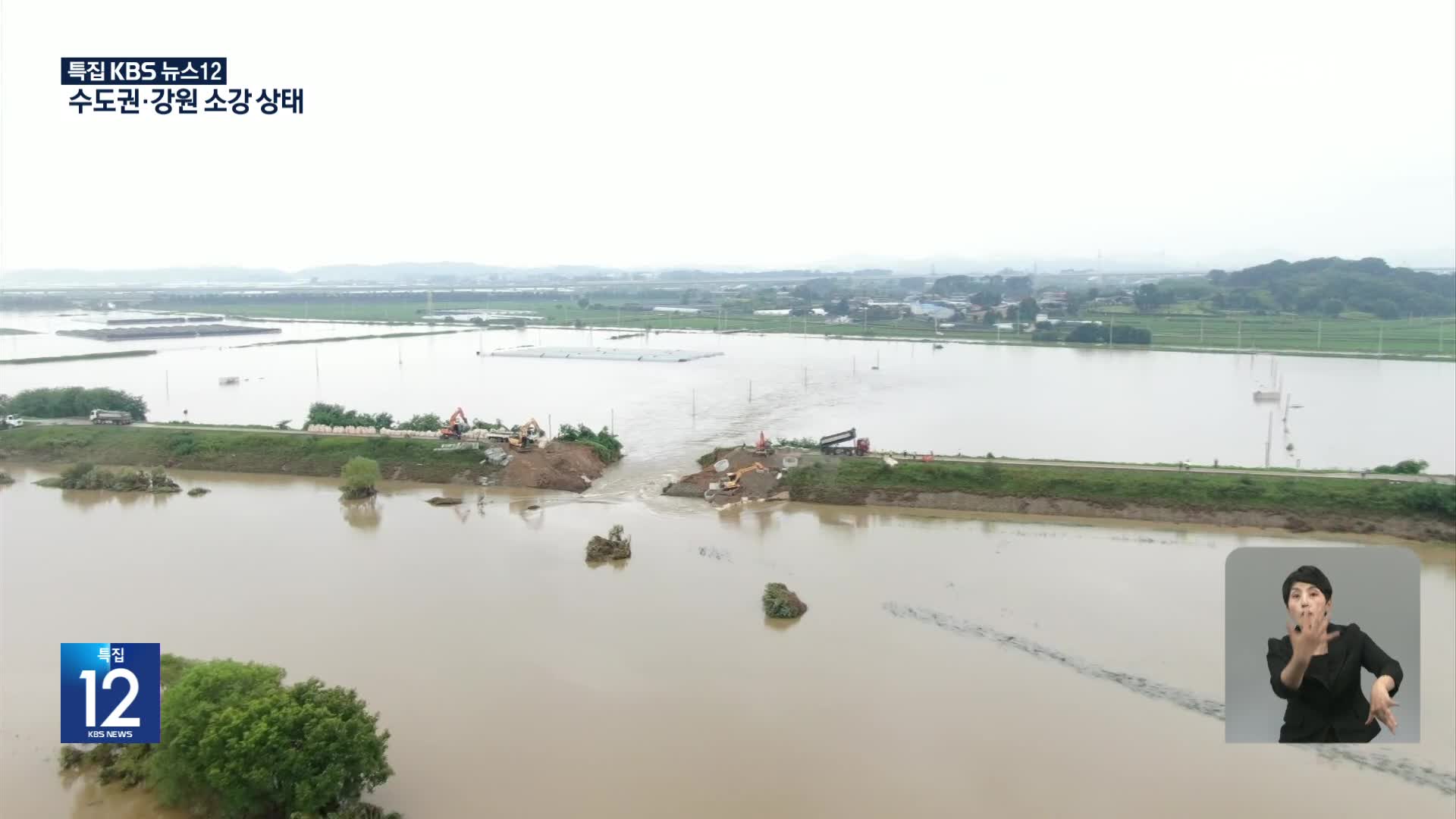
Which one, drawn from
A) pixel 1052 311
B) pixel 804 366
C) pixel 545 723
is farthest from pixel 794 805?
pixel 1052 311

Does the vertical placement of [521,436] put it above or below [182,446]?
above

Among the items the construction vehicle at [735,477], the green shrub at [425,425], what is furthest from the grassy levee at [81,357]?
the construction vehicle at [735,477]

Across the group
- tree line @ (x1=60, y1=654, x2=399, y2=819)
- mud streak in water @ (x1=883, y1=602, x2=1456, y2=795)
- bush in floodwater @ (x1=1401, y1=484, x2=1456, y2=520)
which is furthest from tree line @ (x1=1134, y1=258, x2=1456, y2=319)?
tree line @ (x1=60, y1=654, x2=399, y2=819)

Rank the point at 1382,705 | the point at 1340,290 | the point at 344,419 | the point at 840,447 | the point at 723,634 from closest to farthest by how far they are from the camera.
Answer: the point at 1382,705 < the point at 723,634 < the point at 840,447 < the point at 344,419 < the point at 1340,290

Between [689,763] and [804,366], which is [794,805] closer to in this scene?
[689,763]

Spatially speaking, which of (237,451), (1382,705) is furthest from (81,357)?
(1382,705)

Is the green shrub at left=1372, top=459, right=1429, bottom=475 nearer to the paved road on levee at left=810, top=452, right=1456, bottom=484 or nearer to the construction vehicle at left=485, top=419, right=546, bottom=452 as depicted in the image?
the paved road on levee at left=810, top=452, right=1456, bottom=484

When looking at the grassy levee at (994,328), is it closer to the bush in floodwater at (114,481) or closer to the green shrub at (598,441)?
the green shrub at (598,441)

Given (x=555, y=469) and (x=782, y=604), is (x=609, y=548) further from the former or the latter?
(x=555, y=469)
